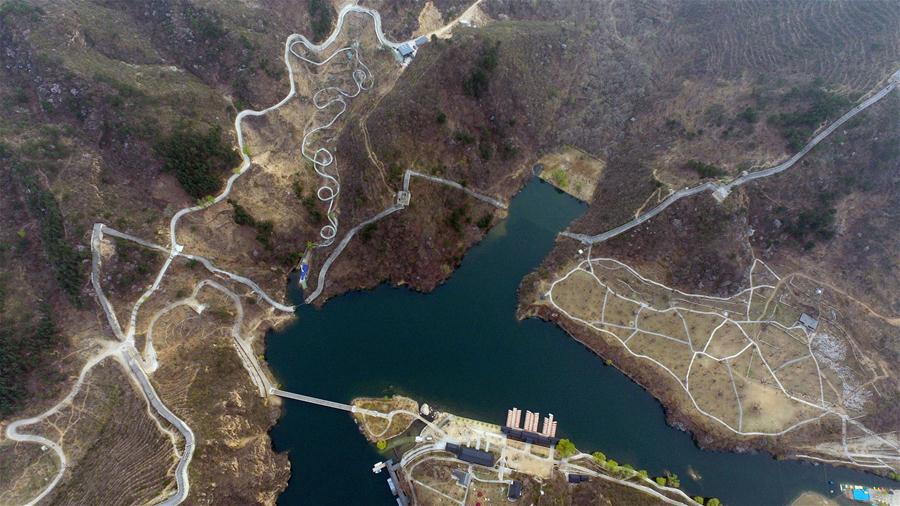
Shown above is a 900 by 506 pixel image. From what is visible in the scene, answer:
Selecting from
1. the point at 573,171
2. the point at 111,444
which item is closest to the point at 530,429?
the point at 573,171

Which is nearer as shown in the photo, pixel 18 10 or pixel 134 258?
pixel 134 258

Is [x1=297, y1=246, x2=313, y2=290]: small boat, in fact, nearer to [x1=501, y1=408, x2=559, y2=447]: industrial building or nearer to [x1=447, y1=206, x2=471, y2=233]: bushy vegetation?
[x1=447, y1=206, x2=471, y2=233]: bushy vegetation

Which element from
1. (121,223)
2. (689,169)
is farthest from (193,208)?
(689,169)

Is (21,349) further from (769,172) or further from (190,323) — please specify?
(769,172)

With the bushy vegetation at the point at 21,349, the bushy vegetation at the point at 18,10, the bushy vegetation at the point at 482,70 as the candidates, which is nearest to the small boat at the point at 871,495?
the bushy vegetation at the point at 482,70

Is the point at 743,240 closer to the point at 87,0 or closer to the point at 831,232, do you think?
the point at 831,232

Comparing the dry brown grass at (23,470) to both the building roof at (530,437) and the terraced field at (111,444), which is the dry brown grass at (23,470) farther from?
the building roof at (530,437)
